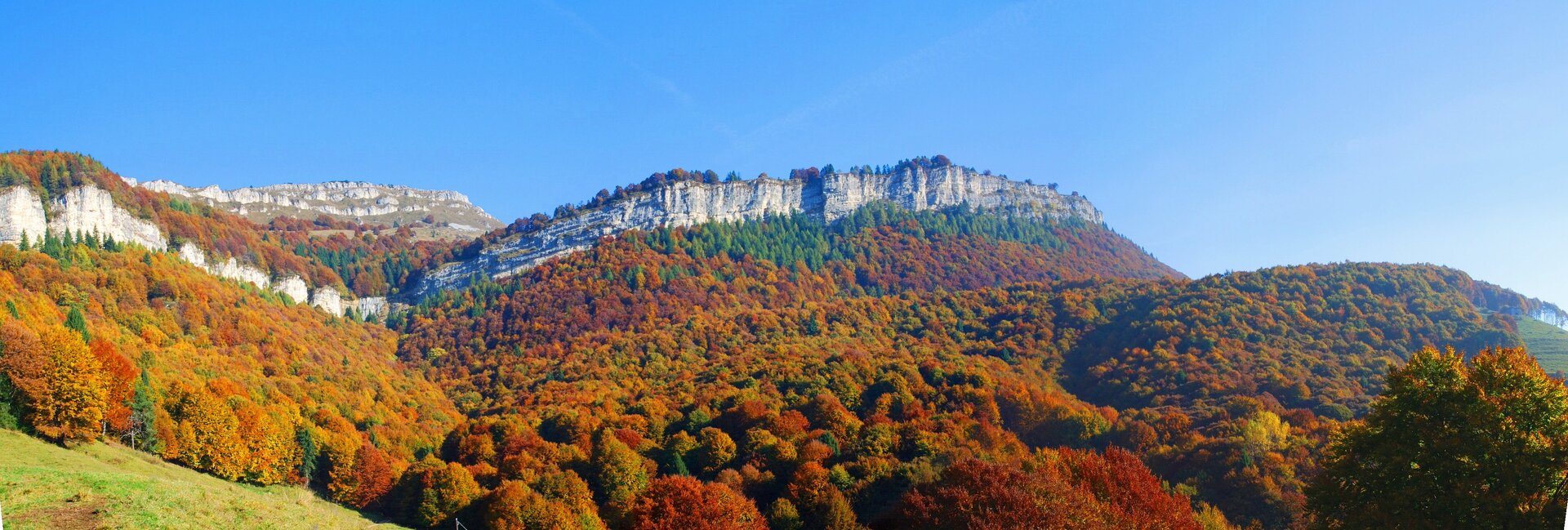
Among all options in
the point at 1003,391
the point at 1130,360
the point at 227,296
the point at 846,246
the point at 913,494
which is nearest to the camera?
the point at 913,494

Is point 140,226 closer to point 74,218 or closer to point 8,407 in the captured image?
point 74,218

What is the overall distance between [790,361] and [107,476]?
69815 mm

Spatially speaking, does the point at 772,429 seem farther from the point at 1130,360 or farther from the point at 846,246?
the point at 846,246

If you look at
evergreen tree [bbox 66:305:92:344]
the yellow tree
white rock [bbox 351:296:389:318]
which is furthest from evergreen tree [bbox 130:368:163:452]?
white rock [bbox 351:296:389:318]

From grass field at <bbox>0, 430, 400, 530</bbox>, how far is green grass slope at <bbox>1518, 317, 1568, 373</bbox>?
10471 centimetres

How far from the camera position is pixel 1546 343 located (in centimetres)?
9694

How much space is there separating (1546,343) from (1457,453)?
95.0 meters

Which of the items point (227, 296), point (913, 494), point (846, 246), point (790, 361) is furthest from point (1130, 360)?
point (227, 296)

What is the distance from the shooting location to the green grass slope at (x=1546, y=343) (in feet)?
286

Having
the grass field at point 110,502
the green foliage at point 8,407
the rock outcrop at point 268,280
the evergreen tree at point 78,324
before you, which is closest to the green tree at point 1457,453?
the grass field at point 110,502

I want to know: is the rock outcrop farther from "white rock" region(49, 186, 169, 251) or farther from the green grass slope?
the green grass slope

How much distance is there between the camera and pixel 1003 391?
79.8 meters

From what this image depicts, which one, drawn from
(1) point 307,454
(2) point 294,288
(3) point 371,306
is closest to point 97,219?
(2) point 294,288

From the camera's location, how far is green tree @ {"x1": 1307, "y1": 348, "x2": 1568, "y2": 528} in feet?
82.0
